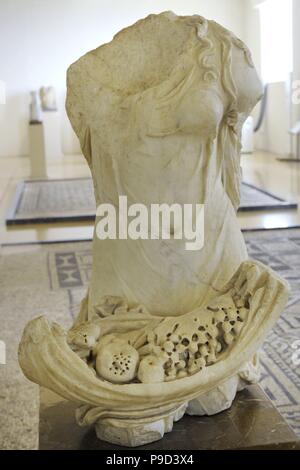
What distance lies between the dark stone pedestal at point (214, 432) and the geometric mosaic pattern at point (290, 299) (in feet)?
2.37

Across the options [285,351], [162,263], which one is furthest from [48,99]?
[162,263]

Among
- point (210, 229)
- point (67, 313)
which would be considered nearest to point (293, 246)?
point (67, 313)

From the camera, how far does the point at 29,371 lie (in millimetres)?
2049

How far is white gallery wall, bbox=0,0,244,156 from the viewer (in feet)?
55.1

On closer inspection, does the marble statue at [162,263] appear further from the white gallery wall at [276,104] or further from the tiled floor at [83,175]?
the white gallery wall at [276,104]

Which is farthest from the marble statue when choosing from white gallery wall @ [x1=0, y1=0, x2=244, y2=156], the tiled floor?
white gallery wall @ [x1=0, y1=0, x2=244, y2=156]

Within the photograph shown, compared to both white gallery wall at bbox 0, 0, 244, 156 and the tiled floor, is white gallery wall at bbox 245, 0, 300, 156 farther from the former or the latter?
white gallery wall at bbox 0, 0, 244, 156

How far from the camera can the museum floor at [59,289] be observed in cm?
323

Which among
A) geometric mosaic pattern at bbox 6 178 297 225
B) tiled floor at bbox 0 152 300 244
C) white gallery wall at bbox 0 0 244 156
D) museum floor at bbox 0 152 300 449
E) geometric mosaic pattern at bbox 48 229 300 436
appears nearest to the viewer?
museum floor at bbox 0 152 300 449

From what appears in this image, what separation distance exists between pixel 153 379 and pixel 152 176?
65 cm

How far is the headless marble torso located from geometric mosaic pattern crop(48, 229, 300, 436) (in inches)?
42.4

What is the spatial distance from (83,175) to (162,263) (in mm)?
10485

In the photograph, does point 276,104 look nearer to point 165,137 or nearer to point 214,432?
point 165,137

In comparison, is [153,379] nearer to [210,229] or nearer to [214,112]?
[210,229]
